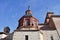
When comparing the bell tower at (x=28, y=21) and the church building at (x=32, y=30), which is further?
the bell tower at (x=28, y=21)

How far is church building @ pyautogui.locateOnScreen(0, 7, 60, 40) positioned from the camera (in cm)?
2947

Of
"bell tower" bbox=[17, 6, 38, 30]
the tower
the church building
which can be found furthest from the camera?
"bell tower" bbox=[17, 6, 38, 30]

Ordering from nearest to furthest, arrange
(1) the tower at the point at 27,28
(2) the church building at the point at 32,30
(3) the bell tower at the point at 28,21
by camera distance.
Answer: (1) the tower at the point at 27,28 → (2) the church building at the point at 32,30 → (3) the bell tower at the point at 28,21

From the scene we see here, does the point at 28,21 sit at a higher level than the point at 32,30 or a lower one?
higher

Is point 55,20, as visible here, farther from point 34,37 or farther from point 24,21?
point 34,37

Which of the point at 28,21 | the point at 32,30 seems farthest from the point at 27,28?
the point at 32,30

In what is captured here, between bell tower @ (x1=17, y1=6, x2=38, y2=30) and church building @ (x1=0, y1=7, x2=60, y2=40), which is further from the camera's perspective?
bell tower @ (x1=17, y1=6, x2=38, y2=30)

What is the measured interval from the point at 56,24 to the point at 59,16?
10.4 ft

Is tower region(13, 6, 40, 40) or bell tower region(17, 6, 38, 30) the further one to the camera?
bell tower region(17, 6, 38, 30)

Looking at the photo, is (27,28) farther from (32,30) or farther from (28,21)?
(32,30)

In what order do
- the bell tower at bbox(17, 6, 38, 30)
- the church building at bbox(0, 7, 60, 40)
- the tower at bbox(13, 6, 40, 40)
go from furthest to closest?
the bell tower at bbox(17, 6, 38, 30) → the church building at bbox(0, 7, 60, 40) → the tower at bbox(13, 6, 40, 40)

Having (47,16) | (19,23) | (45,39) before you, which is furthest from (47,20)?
(45,39)

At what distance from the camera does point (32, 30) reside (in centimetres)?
2992

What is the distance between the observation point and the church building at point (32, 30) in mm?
29469
